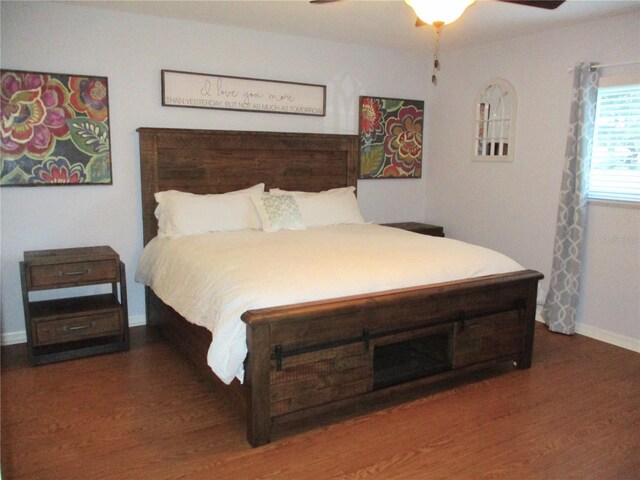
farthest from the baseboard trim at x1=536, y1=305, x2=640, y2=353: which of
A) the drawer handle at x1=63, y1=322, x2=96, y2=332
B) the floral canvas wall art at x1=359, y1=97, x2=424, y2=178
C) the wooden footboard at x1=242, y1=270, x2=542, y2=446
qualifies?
the drawer handle at x1=63, y1=322, x2=96, y2=332

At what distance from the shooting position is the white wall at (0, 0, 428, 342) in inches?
135

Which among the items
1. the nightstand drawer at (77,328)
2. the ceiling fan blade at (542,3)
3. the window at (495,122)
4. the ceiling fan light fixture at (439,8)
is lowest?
the nightstand drawer at (77,328)

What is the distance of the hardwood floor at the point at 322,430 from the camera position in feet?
7.18

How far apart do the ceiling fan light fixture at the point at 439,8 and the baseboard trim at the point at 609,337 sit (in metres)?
2.69

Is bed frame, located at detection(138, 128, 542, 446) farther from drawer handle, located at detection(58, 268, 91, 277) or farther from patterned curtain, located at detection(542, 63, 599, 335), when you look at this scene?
patterned curtain, located at detection(542, 63, 599, 335)

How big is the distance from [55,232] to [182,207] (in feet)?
2.92

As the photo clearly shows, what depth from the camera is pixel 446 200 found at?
5.03 metres

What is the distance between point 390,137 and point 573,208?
5.73ft

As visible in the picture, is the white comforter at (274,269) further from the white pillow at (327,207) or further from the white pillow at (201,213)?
the white pillow at (327,207)

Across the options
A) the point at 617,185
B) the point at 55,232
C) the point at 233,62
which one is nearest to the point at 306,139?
the point at 233,62

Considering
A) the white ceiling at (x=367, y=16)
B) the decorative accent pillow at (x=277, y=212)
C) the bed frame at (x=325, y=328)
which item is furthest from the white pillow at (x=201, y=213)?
the white ceiling at (x=367, y=16)

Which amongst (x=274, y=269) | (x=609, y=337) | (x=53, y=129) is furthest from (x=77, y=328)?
(x=609, y=337)

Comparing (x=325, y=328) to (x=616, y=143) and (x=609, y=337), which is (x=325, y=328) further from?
(x=616, y=143)

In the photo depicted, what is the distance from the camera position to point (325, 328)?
2.46m
